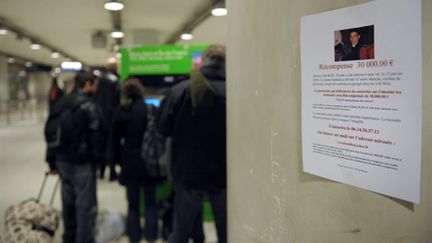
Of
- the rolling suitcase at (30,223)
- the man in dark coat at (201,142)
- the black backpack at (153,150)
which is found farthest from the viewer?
→ the black backpack at (153,150)

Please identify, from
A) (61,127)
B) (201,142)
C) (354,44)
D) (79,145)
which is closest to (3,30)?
(61,127)

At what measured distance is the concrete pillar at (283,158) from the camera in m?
0.88

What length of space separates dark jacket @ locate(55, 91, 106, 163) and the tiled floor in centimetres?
64

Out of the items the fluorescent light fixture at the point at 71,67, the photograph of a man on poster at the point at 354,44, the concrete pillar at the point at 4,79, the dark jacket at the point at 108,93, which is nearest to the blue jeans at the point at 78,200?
the dark jacket at the point at 108,93

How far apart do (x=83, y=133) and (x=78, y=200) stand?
56 centimetres

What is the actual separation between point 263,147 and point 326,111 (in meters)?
0.26

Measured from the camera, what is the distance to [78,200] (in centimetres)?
307

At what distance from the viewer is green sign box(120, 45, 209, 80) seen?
397cm

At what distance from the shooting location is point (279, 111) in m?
1.06

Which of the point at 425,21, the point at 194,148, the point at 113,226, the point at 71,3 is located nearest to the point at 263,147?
the point at 425,21

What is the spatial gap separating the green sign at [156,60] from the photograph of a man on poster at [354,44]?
3153 millimetres

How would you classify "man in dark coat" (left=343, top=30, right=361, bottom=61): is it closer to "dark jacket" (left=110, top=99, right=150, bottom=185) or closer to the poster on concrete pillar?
the poster on concrete pillar

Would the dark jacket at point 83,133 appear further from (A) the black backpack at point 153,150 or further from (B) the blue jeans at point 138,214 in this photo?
(B) the blue jeans at point 138,214

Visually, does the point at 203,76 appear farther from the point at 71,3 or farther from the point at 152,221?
the point at 71,3
